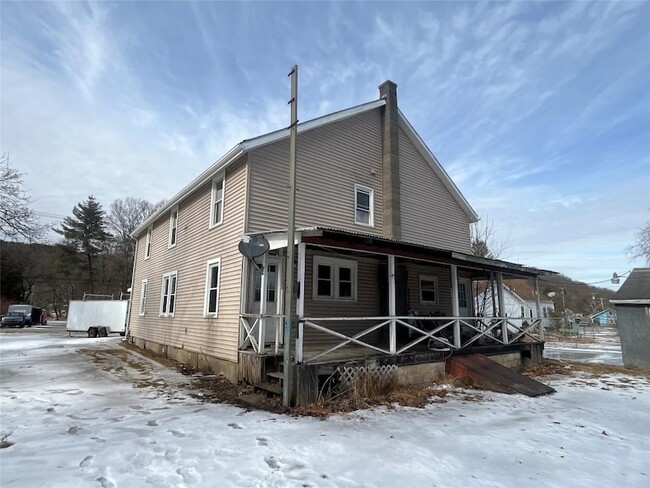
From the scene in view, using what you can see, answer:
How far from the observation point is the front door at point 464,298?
15711 millimetres

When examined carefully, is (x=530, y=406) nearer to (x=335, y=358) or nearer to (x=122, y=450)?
(x=335, y=358)

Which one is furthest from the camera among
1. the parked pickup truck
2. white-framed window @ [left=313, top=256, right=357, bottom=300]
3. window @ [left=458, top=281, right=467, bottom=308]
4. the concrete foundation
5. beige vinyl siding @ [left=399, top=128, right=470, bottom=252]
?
the parked pickup truck

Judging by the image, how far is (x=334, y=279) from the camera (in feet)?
37.7

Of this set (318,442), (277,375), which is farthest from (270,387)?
(318,442)

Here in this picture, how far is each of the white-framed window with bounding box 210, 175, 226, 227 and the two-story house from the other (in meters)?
0.04

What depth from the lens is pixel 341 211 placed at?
1210cm

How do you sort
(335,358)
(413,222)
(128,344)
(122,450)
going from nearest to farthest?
(122,450) → (335,358) → (413,222) → (128,344)

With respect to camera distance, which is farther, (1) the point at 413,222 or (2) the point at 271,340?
(1) the point at 413,222

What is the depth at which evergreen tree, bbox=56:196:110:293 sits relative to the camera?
4941 centimetres

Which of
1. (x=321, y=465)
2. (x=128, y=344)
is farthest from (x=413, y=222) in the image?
(x=128, y=344)

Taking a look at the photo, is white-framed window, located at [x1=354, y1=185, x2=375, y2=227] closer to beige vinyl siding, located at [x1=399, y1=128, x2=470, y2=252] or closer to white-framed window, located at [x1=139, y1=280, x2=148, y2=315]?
beige vinyl siding, located at [x1=399, y1=128, x2=470, y2=252]

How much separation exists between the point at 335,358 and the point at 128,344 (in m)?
15.2

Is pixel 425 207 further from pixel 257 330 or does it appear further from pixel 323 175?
pixel 257 330

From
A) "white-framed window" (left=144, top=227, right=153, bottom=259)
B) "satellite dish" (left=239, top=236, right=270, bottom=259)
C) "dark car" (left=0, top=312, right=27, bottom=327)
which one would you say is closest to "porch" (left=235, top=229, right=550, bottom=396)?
"satellite dish" (left=239, top=236, right=270, bottom=259)
